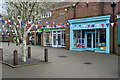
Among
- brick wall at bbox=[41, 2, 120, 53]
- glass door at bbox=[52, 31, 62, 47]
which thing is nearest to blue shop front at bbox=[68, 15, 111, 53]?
brick wall at bbox=[41, 2, 120, 53]

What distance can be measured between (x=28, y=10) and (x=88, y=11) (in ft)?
29.9

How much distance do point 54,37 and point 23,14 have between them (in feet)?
46.9

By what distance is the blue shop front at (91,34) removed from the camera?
16359 mm

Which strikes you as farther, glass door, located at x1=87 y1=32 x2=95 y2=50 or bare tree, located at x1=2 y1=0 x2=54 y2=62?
glass door, located at x1=87 y1=32 x2=95 y2=50

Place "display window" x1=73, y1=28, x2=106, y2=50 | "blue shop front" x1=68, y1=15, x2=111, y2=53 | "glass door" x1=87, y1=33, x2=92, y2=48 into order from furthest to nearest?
"glass door" x1=87, y1=33, x2=92, y2=48 < "display window" x1=73, y1=28, x2=106, y2=50 < "blue shop front" x1=68, y1=15, x2=111, y2=53

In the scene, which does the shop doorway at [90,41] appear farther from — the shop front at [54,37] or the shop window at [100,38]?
the shop front at [54,37]

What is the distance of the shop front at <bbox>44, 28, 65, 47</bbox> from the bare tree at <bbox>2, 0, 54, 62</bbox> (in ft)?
38.4

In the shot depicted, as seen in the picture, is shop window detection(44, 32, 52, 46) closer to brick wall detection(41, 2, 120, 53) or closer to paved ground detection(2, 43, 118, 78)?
brick wall detection(41, 2, 120, 53)

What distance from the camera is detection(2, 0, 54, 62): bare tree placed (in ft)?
34.6

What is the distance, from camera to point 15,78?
677cm

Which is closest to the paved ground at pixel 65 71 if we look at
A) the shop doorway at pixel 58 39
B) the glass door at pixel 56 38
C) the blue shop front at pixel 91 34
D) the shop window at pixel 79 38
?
the blue shop front at pixel 91 34

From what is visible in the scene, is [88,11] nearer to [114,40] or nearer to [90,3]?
[90,3]

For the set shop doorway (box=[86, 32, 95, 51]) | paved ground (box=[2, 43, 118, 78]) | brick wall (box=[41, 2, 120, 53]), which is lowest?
paved ground (box=[2, 43, 118, 78])

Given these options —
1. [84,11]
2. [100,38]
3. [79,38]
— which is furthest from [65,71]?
[79,38]
